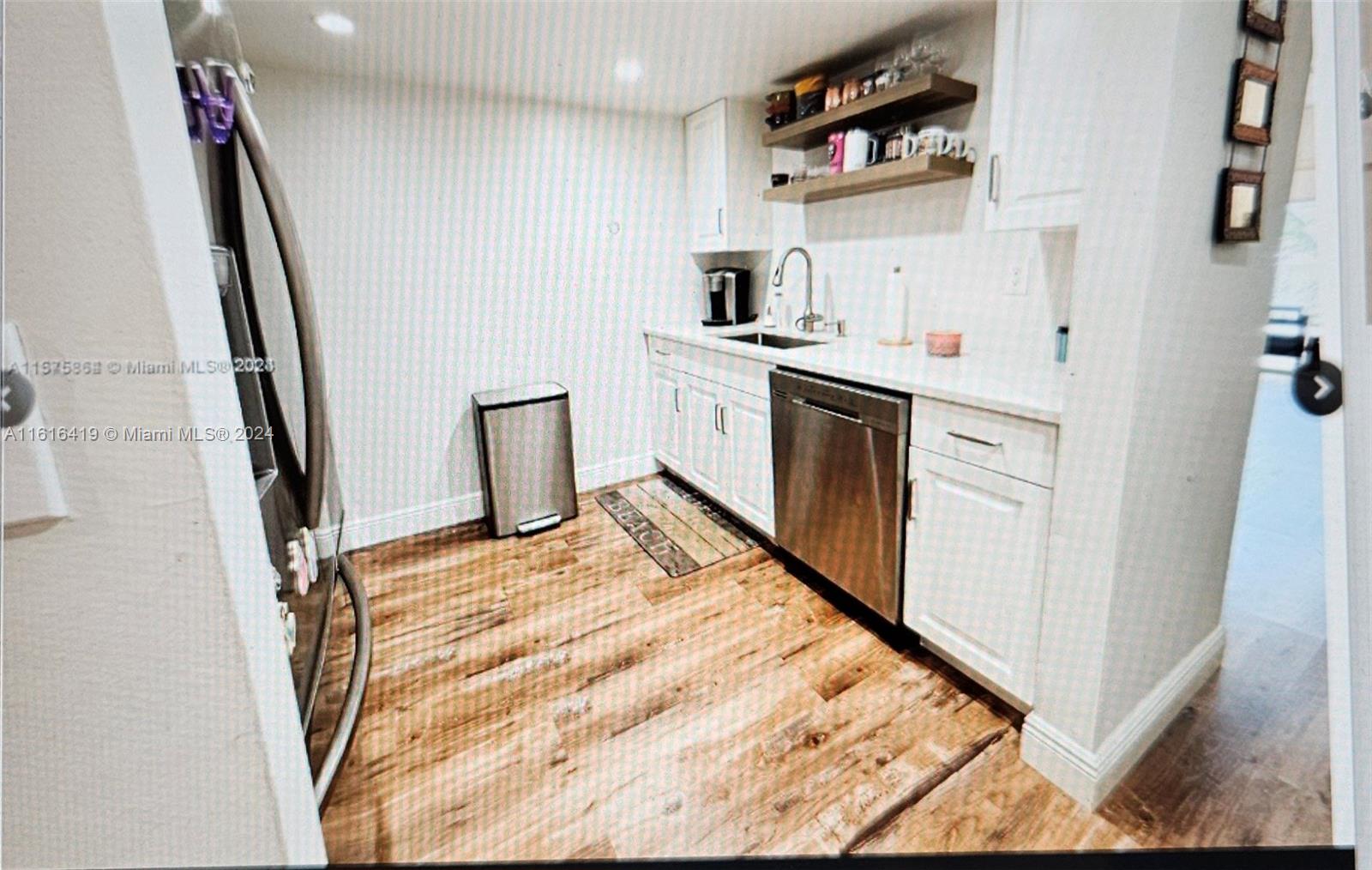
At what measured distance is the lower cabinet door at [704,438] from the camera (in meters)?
2.37

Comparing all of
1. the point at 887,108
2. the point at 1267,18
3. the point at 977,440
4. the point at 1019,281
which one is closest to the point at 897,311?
the point at 1019,281

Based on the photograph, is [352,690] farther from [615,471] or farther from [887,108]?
[887,108]

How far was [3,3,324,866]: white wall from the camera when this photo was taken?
40cm

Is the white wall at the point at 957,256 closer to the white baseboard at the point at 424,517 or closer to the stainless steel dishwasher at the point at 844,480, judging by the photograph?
the stainless steel dishwasher at the point at 844,480

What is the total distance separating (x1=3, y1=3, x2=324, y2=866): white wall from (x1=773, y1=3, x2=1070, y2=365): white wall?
1891 millimetres

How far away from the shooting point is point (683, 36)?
1808mm

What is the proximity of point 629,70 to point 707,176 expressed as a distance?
67cm

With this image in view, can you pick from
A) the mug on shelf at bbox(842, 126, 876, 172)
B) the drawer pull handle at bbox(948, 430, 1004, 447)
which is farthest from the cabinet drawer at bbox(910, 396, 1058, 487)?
the mug on shelf at bbox(842, 126, 876, 172)

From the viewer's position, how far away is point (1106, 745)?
1.16m

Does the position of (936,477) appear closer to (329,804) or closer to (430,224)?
(329,804)

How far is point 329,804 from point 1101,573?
1636mm

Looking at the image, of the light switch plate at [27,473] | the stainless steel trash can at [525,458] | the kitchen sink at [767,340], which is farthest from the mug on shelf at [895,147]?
the light switch plate at [27,473]

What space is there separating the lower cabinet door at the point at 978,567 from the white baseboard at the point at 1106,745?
3.4 inches

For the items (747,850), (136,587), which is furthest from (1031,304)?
(136,587)
